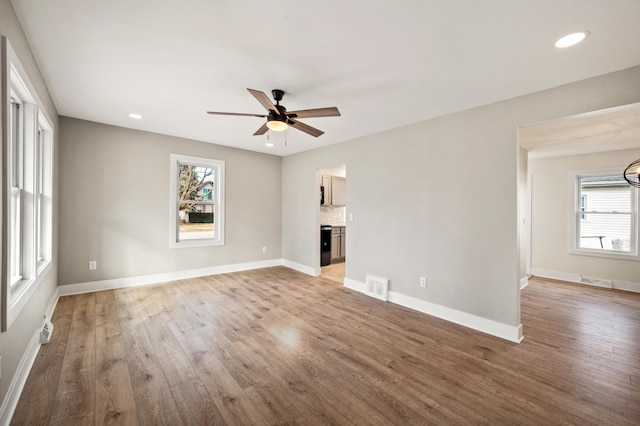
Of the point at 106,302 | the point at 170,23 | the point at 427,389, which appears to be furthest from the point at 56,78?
the point at 427,389

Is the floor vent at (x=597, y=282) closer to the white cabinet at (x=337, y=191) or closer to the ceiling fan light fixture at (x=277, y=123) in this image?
the white cabinet at (x=337, y=191)

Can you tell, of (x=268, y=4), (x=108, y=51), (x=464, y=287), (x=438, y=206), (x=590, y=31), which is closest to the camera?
(x=268, y=4)

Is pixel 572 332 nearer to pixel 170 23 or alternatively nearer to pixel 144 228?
pixel 170 23

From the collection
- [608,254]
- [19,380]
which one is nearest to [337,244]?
[608,254]

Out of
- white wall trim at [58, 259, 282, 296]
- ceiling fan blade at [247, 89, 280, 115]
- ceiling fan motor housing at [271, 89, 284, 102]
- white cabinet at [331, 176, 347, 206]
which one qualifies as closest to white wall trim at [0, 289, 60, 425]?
white wall trim at [58, 259, 282, 296]

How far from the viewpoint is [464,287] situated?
3.18 metres

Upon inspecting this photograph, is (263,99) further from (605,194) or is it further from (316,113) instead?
(605,194)

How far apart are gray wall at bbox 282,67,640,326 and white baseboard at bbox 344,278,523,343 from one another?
0.06 m

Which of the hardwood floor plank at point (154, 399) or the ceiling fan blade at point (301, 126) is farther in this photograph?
the ceiling fan blade at point (301, 126)

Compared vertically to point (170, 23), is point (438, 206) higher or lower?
lower

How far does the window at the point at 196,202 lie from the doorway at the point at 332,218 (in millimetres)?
2289

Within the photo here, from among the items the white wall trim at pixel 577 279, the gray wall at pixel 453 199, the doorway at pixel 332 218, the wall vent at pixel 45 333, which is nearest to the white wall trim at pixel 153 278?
the doorway at pixel 332 218

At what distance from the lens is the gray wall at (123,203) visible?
155 inches

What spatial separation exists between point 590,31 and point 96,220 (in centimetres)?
595
